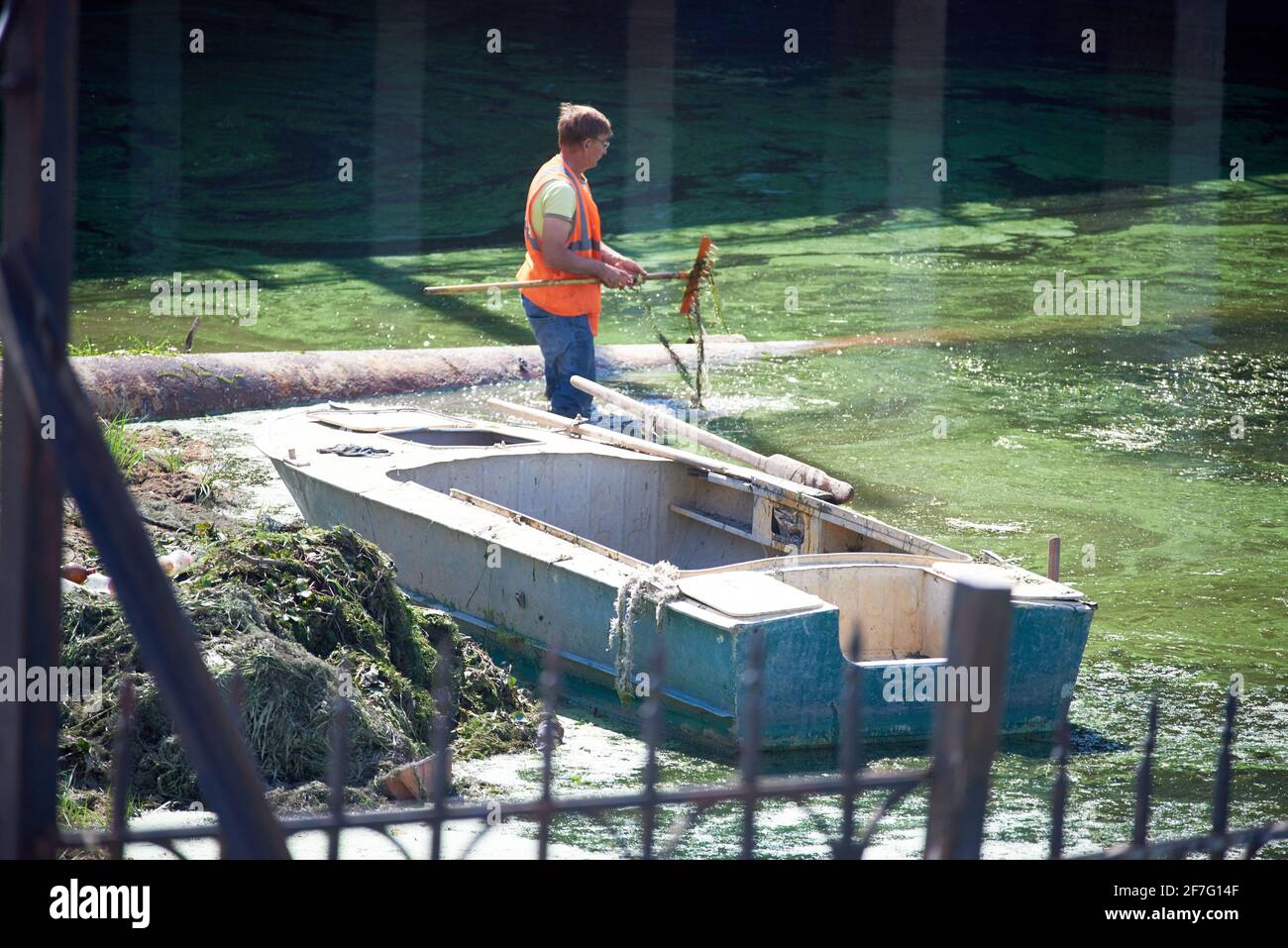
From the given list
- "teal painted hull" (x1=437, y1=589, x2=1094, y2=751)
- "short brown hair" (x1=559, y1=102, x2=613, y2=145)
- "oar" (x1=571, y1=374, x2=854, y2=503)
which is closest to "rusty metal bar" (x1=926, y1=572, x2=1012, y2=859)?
"teal painted hull" (x1=437, y1=589, x2=1094, y2=751)

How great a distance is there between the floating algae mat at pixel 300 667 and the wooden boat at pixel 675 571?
36 centimetres

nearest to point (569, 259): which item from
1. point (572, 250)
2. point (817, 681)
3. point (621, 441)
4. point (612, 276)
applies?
point (572, 250)

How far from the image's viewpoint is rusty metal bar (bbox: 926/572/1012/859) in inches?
94.9

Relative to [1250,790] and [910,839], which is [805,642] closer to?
[910,839]

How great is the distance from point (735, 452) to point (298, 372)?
13.2 feet

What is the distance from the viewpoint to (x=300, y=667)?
5.17m

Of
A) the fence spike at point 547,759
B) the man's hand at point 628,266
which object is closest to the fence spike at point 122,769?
the fence spike at point 547,759

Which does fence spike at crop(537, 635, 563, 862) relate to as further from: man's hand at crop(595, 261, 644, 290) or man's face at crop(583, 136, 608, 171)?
man's face at crop(583, 136, 608, 171)

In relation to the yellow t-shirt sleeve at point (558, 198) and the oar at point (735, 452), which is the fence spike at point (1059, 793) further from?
the yellow t-shirt sleeve at point (558, 198)

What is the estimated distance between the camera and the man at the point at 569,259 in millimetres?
8367

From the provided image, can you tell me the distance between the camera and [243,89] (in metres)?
19.3

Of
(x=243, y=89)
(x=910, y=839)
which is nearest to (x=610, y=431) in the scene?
(x=910, y=839)

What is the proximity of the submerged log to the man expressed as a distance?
6.58 feet

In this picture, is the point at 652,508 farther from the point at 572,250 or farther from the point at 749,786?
the point at 749,786
